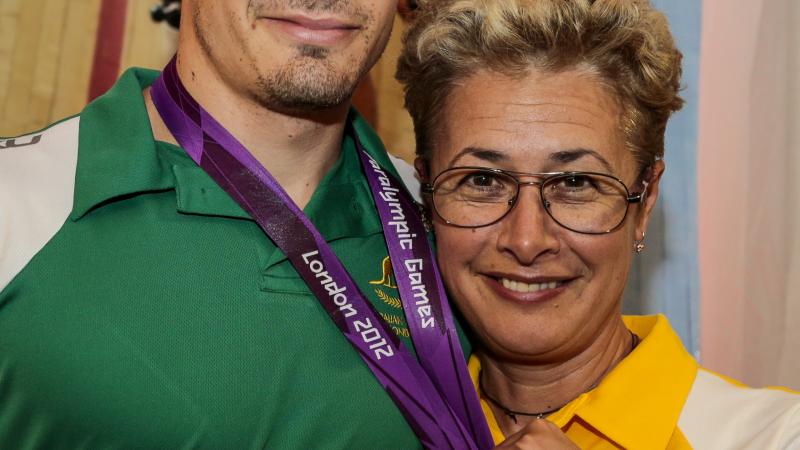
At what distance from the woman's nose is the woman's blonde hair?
0.22 m

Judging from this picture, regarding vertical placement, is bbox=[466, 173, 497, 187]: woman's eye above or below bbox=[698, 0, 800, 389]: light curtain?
above

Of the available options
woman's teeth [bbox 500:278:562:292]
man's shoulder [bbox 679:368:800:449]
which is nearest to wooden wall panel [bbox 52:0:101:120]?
woman's teeth [bbox 500:278:562:292]

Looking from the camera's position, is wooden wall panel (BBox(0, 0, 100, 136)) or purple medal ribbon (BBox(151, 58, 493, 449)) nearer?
purple medal ribbon (BBox(151, 58, 493, 449))

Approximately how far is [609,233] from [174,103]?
2.66ft

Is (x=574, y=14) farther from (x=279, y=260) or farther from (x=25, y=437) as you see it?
(x=25, y=437)

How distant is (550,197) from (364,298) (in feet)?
1.22

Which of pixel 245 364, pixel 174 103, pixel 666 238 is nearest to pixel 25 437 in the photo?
pixel 245 364

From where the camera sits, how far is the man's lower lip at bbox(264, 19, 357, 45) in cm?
162

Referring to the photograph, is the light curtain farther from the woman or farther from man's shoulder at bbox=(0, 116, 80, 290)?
man's shoulder at bbox=(0, 116, 80, 290)

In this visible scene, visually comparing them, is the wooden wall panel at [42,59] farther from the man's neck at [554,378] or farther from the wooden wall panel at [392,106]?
the man's neck at [554,378]

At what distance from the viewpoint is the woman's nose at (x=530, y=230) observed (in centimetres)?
159

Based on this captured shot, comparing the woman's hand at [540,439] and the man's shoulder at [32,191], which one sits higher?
the man's shoulder at [32,191]

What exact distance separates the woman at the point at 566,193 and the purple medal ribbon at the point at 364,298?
0.26 feet

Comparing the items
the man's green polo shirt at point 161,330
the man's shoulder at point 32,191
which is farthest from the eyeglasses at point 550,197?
the man's shoulder at point 32,191
